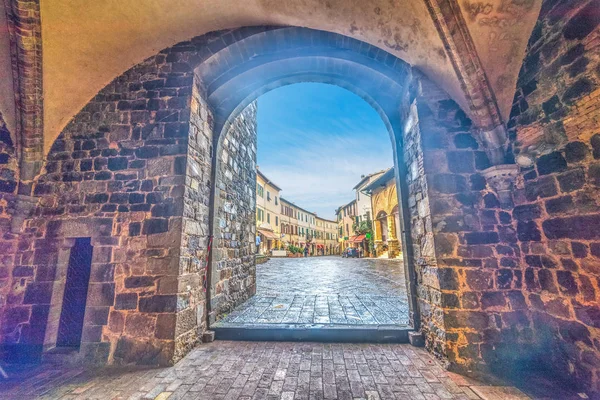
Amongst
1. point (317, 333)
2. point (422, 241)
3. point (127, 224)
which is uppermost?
point (127, 224)

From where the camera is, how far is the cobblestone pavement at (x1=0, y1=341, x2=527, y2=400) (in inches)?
84.5

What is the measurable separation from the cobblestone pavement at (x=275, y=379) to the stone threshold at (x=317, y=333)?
19 centimetres

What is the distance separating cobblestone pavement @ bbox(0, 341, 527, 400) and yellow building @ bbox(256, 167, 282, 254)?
19.6 metres

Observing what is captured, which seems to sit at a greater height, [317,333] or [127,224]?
[127,224]

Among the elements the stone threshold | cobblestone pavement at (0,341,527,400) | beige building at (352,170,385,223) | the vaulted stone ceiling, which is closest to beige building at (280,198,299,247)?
beige building at (352,170,385,223)

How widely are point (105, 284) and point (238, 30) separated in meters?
4.07

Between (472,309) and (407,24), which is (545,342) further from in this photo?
(407,24)

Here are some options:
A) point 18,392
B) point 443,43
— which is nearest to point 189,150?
point 18,392

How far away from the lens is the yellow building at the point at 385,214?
53.3 ft

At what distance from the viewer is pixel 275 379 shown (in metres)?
2.38

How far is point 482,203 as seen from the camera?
2857 mm

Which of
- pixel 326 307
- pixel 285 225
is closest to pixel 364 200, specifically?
pixel 285 225

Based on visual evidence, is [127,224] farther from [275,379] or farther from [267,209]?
[267,209]

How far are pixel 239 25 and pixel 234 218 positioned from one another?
340cm
